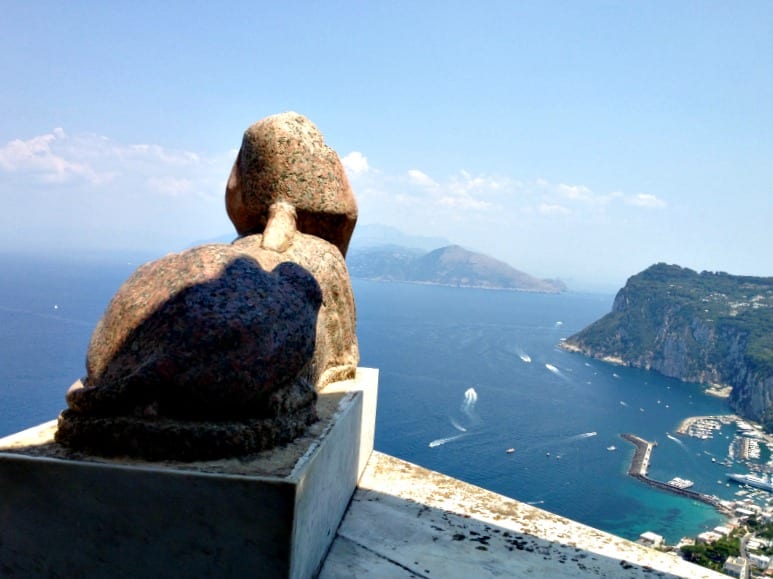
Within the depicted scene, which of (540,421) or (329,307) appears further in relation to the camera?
(540,421)

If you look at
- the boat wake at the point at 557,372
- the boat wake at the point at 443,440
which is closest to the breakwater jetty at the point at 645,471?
the boat wake at the point at 443,440

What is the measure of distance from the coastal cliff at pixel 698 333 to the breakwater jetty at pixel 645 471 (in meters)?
21.4

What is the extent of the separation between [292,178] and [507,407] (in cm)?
5315

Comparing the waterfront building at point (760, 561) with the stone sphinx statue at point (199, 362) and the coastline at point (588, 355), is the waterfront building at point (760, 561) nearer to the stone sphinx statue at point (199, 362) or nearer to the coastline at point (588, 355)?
the stone sphinx statue at point (199, 362)

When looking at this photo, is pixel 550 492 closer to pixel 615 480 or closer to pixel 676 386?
pixel 615 480

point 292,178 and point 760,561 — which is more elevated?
point 292,178

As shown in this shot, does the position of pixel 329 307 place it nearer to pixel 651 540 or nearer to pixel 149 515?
pixel 149 515

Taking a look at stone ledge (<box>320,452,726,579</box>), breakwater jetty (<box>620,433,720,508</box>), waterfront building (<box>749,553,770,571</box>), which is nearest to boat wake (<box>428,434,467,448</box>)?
breakwater jetty (<box>620,433,720,508</box>)

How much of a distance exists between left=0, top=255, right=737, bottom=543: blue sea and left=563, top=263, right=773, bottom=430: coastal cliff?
156 inches

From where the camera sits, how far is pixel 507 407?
55781 mm

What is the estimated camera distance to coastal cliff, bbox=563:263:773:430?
7238cm

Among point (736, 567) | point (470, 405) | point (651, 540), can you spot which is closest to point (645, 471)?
point (651, 540)

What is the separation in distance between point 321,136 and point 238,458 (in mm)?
3319

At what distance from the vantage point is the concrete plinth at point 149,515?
2.89m
